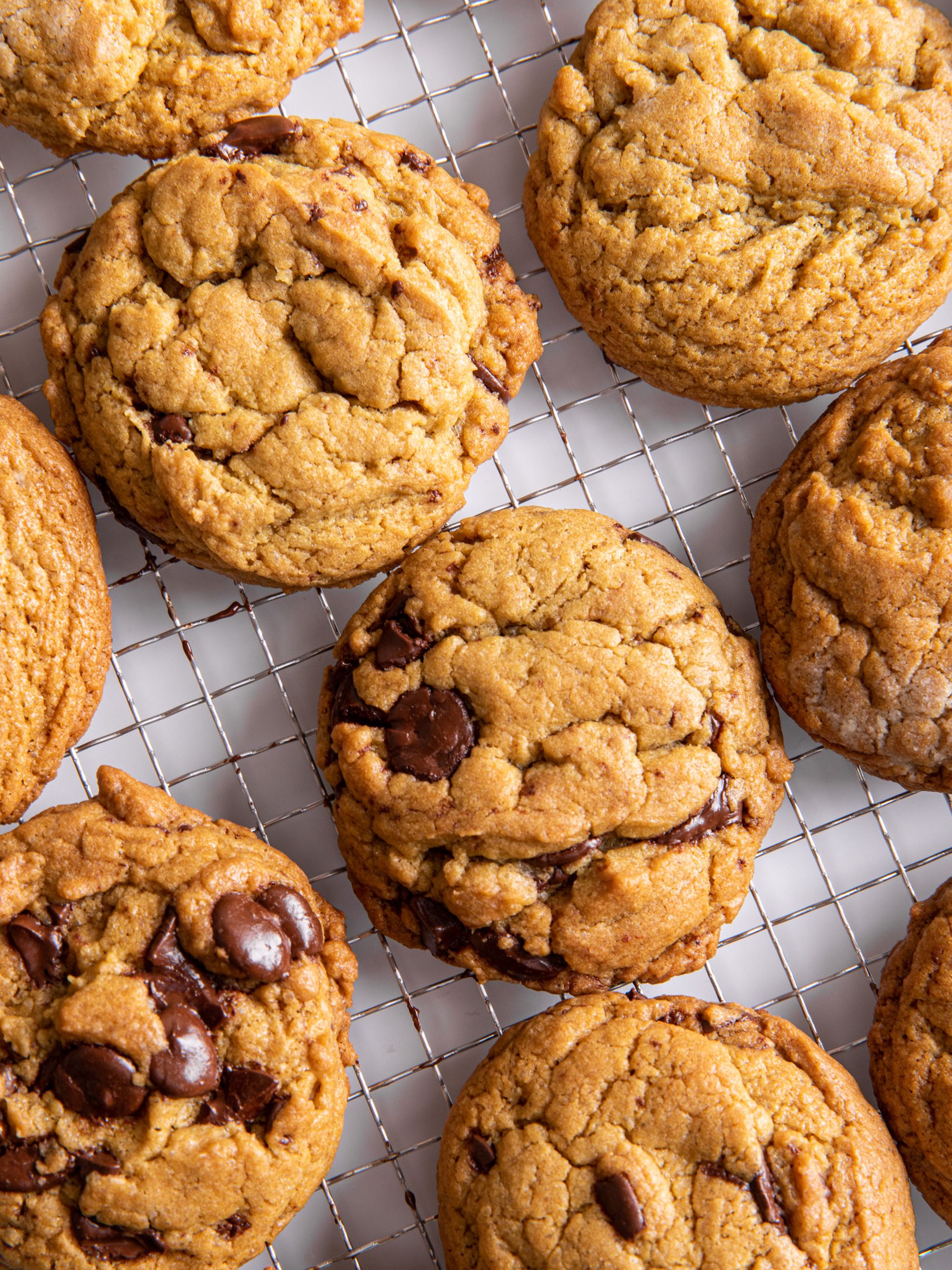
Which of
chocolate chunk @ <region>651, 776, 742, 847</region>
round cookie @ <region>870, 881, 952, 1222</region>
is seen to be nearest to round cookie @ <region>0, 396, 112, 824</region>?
chocolate chunk @ <region>651, 776, 742, 847</region>

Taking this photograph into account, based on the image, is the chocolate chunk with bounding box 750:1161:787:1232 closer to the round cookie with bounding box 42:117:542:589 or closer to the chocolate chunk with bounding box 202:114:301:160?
the round cookie with bounding box 42:117:542:589

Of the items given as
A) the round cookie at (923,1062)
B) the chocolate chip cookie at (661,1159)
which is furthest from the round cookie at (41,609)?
the round cookie at (923,1062)

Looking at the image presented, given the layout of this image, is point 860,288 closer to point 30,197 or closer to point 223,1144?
point 30,197

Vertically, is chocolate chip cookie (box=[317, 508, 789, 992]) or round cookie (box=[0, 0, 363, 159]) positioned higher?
round cookie (box=[0, 0, 363, 159])

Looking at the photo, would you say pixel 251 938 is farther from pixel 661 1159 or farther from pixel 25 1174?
pixel 661 1159

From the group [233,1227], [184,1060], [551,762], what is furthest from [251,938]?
[551,762]

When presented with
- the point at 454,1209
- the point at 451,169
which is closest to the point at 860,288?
the point at 451,169
